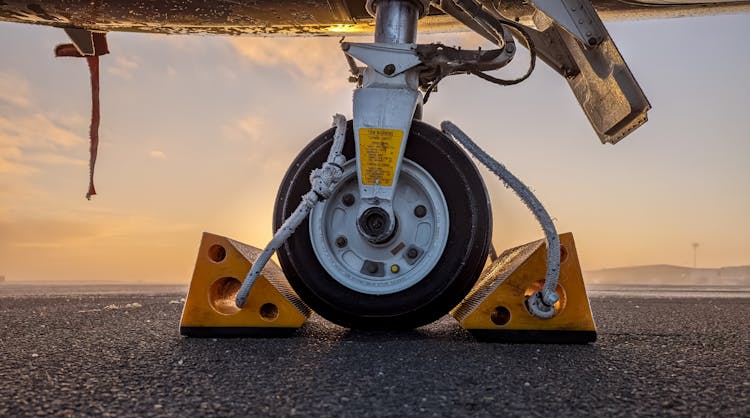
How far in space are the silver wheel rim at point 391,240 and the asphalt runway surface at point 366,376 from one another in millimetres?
230

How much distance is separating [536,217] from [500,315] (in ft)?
1.29

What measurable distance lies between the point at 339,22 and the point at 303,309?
5.96 feet

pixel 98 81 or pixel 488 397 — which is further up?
pixel 98 81

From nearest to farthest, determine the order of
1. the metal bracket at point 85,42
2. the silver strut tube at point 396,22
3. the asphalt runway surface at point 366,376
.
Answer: the asphalt runway surface at point 366,376 → the silver strut tube at point 396,22 → the metal bracket at point 85,42

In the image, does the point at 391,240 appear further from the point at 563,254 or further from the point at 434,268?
the point at 563,254

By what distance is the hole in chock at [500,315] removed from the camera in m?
2.06

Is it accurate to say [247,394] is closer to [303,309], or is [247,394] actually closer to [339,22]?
[303,309]

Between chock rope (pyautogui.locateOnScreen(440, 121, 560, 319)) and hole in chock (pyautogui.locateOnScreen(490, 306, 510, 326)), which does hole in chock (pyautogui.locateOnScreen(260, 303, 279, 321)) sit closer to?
hole in chock (pyautogui.locateOnScreen(490, 306, 510, 326))

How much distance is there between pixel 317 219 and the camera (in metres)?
2.17

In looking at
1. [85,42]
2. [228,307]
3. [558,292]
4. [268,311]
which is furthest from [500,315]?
[85,42]

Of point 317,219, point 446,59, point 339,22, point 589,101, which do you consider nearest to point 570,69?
point 589,101

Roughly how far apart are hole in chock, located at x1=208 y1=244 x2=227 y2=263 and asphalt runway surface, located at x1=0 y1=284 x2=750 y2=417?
335mm

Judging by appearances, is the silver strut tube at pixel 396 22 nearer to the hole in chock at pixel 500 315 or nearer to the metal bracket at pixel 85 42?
the hole in chock at pixel 500 315

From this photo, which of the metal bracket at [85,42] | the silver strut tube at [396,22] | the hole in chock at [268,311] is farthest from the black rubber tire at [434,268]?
the metal bracket at [85,42]
